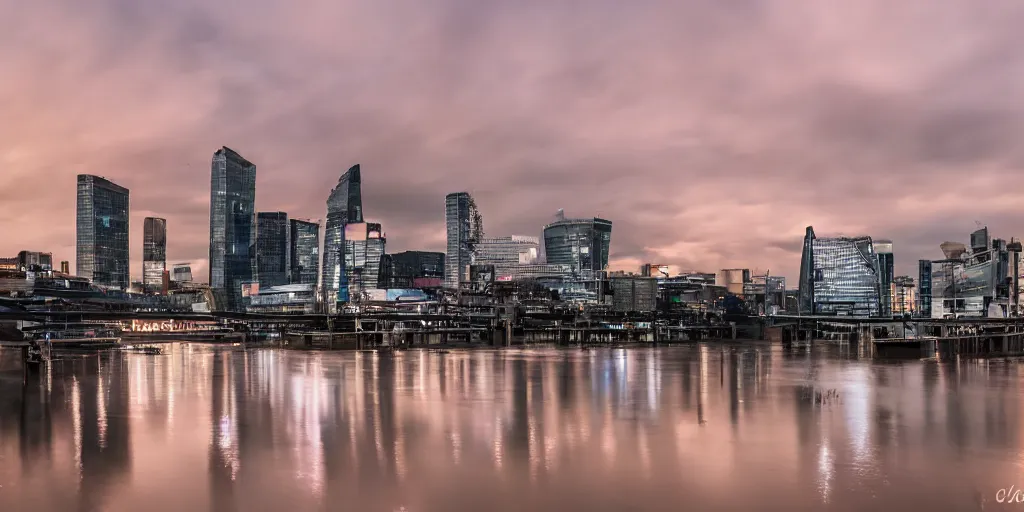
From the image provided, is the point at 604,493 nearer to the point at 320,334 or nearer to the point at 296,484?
the point at 296,484

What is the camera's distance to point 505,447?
1356 inches

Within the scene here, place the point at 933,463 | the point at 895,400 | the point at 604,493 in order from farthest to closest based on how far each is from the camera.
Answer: the point at 895,400, the point at 933,463, the point at 604,493

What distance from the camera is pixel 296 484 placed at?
27.1 meters

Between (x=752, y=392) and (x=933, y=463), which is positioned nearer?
(x=933, y=463)

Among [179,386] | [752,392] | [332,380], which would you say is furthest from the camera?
[332,380]

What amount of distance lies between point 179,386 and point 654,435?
44927 mm

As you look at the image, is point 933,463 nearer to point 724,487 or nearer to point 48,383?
point 724,487

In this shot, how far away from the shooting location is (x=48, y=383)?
69188 mm

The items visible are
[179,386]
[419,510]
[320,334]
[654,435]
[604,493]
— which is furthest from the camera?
[320,334]

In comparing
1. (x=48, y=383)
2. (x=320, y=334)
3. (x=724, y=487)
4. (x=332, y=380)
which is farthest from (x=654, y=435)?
(x=320, y=334)

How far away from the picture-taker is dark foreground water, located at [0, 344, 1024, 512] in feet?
83.4

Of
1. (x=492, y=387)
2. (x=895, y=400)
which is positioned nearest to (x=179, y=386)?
(x=492, y=387)

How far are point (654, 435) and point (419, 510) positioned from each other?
17.5 m

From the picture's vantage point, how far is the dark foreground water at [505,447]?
1000 inches
